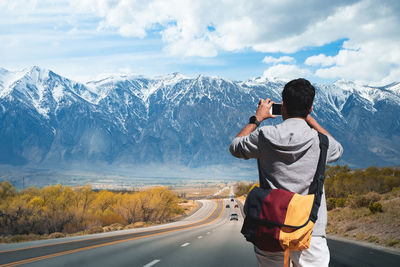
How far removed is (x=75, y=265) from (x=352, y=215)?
22588mm

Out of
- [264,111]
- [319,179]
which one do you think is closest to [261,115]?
[264,111]

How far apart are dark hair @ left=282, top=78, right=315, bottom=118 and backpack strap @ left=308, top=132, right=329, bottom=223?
27cm

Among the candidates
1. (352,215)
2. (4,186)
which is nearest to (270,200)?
(352,215)

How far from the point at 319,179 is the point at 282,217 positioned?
0.48 meters

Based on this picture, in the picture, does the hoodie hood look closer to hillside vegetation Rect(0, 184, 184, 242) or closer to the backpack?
the backpack

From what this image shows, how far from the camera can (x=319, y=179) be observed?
376 centimetres

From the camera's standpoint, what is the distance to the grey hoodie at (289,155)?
376 cm

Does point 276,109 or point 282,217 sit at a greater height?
point 276,109

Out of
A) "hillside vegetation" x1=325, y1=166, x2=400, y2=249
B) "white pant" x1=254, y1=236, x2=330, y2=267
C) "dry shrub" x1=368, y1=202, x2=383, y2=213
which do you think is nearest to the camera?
"white pant" x1=254, y1=236, x2=330, y2=267

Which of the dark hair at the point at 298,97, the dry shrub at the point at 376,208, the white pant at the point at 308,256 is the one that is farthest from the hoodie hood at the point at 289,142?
the dry shrub at the point at 376,208

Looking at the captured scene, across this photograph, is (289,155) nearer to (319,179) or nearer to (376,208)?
(319,179)

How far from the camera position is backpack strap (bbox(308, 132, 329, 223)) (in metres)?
3.61


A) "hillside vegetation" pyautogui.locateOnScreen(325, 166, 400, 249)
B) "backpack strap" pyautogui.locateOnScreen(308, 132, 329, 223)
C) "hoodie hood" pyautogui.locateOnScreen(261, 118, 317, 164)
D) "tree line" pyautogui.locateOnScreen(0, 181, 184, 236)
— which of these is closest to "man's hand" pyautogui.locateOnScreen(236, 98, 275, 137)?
"hoodie hood" pyautogui.locateOnScreen(261, 118, 317, 164)

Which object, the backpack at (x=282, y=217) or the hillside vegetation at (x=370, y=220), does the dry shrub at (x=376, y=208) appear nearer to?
the hillside vegetation at (x=370, y=220)
